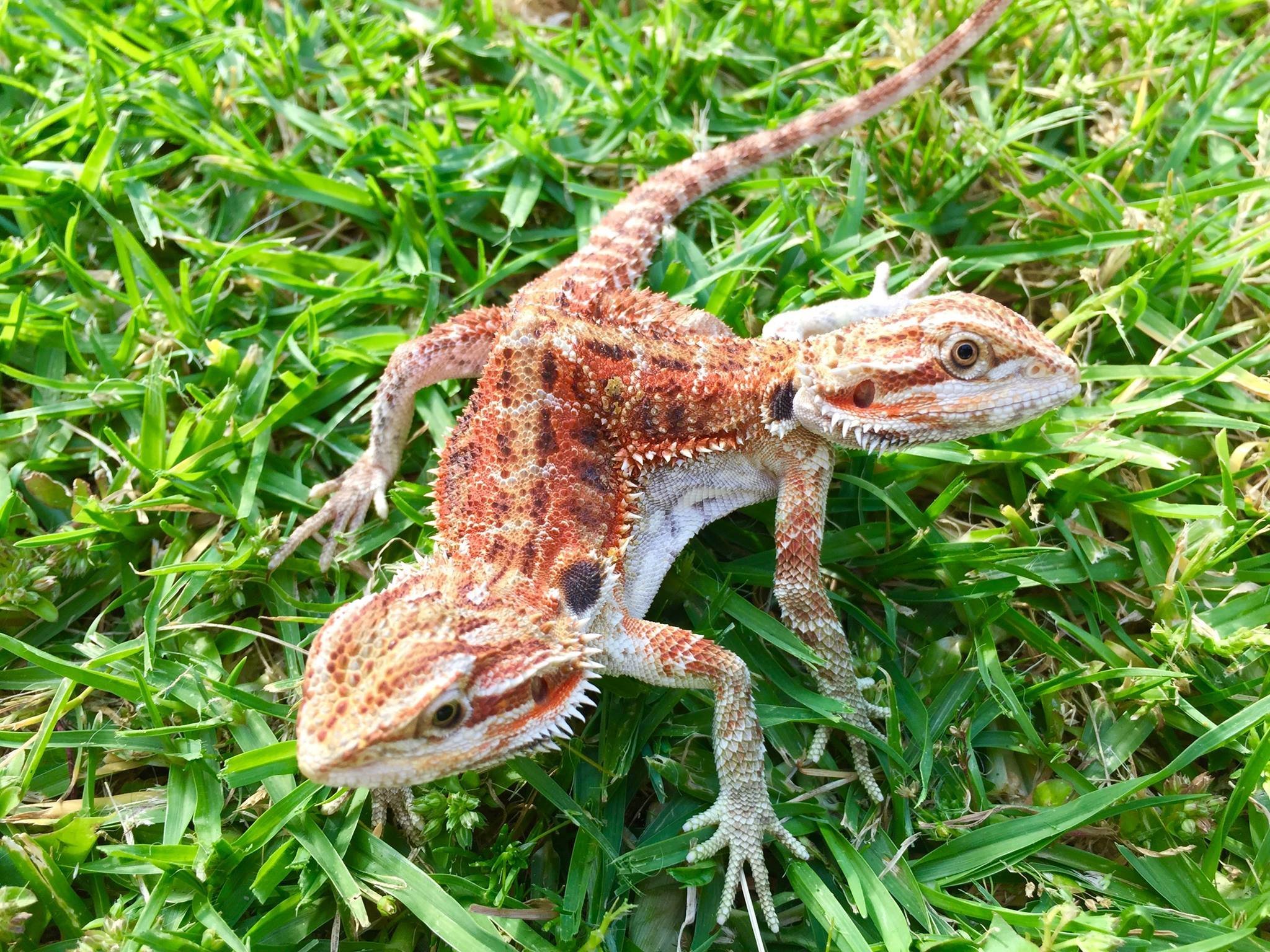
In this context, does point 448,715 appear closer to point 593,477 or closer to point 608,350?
point 593,477

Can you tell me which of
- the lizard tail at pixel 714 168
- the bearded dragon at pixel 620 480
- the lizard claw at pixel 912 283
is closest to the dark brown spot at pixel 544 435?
the bearded dragon at pixel 620 480

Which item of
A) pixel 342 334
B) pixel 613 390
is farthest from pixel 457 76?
pixel 613 390

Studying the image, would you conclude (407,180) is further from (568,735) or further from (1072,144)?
(1072,144)

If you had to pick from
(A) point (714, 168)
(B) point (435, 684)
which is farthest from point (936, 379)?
(B) point (435, 684)

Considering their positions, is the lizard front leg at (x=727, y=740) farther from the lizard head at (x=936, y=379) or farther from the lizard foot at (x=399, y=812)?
the lizard head at (x=936, y=379)

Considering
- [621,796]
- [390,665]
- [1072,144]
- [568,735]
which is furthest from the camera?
[1072,144]

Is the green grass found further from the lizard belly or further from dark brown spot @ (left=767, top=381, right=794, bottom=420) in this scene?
dark brown spot @ (left=767, top=381, right=794, bottom=420)

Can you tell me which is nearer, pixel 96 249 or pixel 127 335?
pixel 127 335
